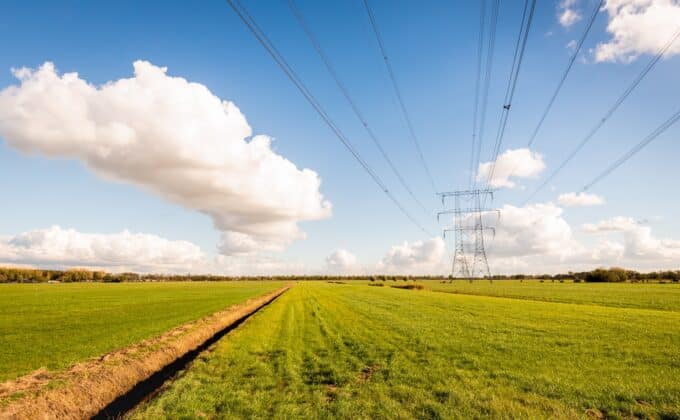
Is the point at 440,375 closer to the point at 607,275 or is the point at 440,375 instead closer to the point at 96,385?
the point at 96,385

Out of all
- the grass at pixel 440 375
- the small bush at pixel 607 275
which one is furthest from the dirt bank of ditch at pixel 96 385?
the small bush at pixel 607 275

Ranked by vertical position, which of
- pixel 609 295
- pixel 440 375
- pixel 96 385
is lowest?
pixel 96 385

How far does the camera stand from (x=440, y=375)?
12391mm

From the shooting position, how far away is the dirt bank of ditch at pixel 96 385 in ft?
38.3

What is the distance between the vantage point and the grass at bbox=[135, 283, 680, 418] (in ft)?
31.4

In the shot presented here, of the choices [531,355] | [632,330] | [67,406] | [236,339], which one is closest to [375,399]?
[531,355]

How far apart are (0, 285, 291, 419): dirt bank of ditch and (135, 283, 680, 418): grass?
2.62 metres

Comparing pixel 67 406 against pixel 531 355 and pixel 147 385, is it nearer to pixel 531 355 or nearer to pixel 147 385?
pixel 147 385

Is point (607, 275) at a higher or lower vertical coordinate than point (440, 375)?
higher

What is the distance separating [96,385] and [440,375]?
13.4 metres

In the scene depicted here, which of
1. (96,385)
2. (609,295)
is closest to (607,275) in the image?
(609,295)

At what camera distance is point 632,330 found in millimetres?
19625

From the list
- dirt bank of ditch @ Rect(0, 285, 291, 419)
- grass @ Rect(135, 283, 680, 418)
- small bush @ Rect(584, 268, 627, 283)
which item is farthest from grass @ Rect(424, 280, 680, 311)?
small bush @ Rect(584, 268, 627, 283)

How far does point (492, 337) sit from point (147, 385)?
17.2m
